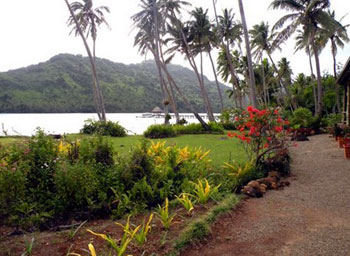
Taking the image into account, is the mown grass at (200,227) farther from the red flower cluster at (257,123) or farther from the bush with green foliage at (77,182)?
the red flower cluster at (257,123)

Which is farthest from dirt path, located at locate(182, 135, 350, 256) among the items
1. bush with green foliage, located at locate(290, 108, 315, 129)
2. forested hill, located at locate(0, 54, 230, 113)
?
forested hill, located at locate(0, 54, 230, 113)

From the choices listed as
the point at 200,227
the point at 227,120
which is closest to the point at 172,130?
the point at 227,120

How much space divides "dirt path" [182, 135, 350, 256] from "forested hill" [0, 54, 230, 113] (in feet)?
116

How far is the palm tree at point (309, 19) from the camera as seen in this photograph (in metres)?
16.0

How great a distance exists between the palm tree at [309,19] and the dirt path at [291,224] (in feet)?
42.9

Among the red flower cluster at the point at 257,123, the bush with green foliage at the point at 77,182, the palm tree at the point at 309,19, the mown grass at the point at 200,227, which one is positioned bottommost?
the mown grass at the point at 200,227

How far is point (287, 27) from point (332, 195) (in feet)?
50.9

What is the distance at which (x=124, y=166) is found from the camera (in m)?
4.05

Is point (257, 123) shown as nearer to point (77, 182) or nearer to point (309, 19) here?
A: point (77, 182)

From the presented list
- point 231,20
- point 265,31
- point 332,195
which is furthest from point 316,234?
point 265,31

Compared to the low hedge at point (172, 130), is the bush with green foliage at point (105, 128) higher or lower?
higher

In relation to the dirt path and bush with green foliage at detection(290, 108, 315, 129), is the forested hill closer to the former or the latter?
bush with green foliage at detection(290, 108, 315, 129)

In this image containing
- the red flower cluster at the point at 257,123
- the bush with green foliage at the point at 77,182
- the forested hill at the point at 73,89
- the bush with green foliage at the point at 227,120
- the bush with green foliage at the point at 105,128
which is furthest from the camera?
the forested hill at the point at 73,89

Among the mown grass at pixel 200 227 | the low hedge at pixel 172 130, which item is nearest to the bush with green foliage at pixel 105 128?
the low hedge at pixel 172 130
